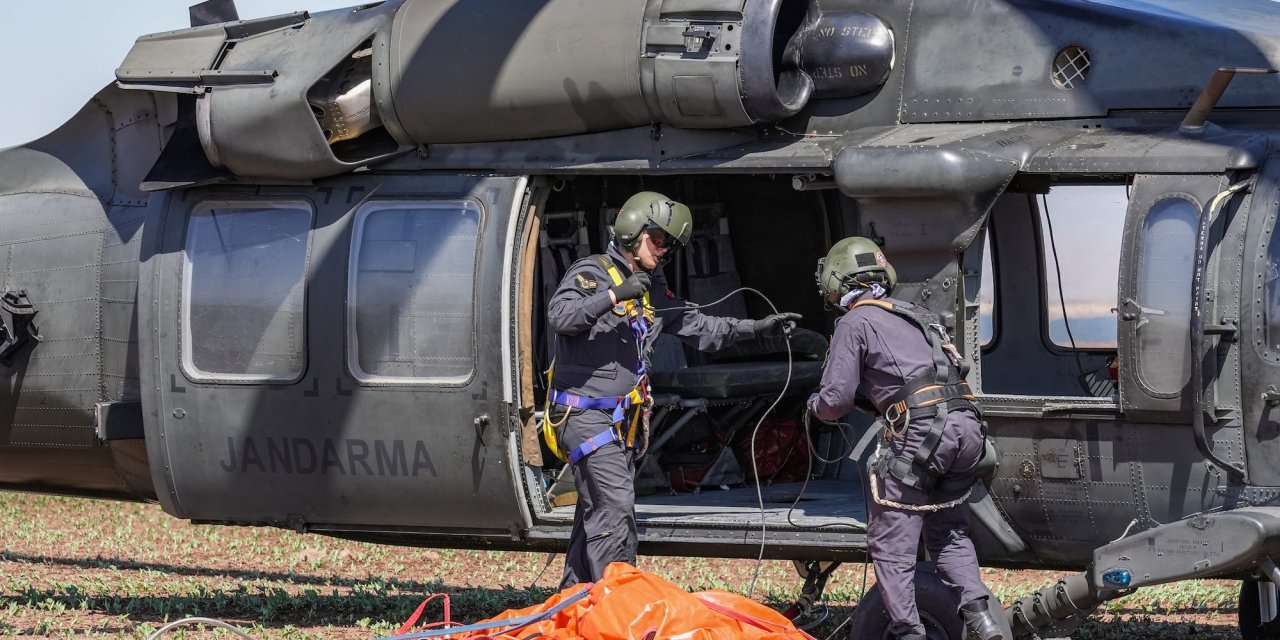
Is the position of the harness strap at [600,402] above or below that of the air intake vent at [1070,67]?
below

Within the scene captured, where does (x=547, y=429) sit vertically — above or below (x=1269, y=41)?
below

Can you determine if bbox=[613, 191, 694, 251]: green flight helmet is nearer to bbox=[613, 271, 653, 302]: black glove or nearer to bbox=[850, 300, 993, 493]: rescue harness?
bbox=[613, 271, 653, 302]: black glove

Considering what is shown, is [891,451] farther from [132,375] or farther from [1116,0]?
[132,375]

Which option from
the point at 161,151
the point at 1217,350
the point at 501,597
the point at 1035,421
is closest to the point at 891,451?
the point at 1035,421

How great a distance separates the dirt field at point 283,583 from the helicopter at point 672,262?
785mm

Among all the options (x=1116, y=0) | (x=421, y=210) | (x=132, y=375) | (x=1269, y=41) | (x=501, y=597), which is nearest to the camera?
(x=1269, y=41)

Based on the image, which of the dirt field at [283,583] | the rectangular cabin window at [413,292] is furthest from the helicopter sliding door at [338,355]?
the dirt field at [283,583]

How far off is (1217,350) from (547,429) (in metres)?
2.98

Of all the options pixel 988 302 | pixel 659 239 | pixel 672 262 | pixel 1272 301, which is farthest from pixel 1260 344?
pixel 672 262

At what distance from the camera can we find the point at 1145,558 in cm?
555

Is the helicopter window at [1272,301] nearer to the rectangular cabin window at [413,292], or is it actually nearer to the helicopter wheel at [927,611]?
the helicopter wheel at [927,611]

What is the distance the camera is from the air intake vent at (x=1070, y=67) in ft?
20.7

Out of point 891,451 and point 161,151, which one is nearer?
point 891,451

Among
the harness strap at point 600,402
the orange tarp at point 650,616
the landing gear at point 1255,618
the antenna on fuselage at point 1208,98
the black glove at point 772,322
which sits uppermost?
the antenna on fuselage at point 1208,98
